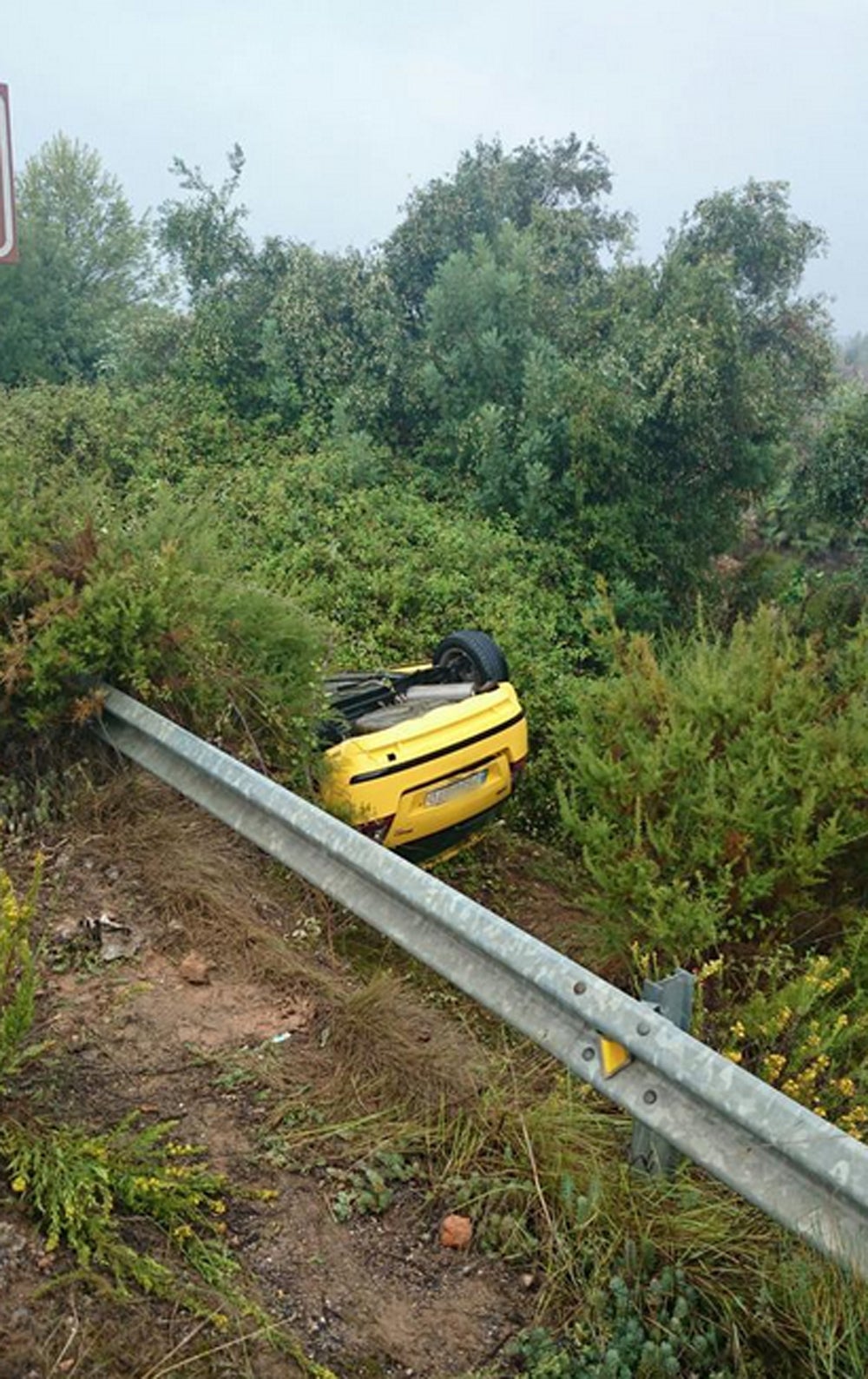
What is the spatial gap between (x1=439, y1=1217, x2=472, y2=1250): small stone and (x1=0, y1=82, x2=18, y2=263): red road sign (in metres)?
4.07

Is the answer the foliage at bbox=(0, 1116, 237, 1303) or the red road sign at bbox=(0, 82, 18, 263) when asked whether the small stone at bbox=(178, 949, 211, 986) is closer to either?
the foliage at bbox=(0, 1116, 237, 1303)

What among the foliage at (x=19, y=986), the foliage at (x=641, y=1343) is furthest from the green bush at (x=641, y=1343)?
the foliage at (x=19, y=986)

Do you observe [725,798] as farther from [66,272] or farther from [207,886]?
[66,272]

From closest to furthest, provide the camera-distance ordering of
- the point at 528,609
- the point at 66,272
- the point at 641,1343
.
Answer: the point at 641,1343 → the point at 528,609 → the point at 66,272

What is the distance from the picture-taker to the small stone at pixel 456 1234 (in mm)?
2467

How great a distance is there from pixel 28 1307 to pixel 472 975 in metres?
1.27

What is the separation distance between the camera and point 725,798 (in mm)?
5246

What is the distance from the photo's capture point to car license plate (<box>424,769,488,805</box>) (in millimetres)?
5824

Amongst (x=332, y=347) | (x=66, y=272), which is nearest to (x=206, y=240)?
(x=332, y=347)

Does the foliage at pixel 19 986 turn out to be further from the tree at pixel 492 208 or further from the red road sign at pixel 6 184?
the tree at pixel 492 208

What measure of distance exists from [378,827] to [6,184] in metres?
3.31

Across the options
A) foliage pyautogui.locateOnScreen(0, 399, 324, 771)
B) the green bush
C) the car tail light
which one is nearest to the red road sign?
foliage pyautogui.locateOnScreen(0, 399, 324, 771)

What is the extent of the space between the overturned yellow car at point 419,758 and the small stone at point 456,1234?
9.63ft

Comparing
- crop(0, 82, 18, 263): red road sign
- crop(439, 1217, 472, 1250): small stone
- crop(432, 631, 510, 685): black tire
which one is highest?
crop(0, 82, 18, 263): red road sign
